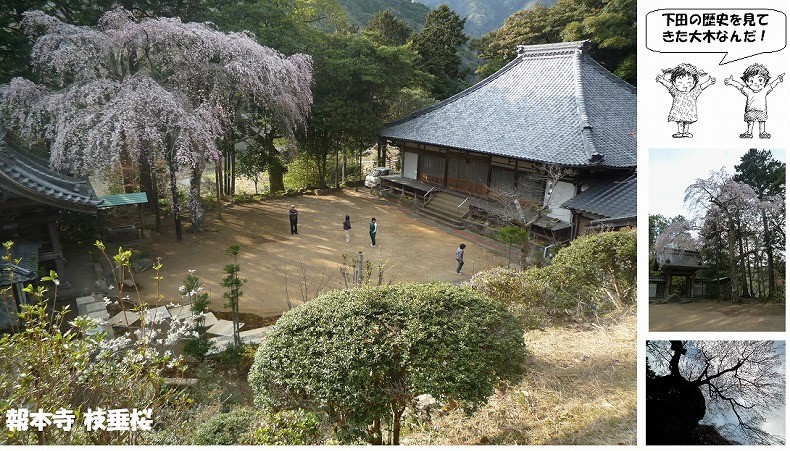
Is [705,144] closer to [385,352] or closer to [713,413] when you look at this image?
[713,413]

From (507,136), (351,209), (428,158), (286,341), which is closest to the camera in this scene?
(286,341)

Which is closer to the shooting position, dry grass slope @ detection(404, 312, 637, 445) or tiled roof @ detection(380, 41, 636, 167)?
dry grass slope @ detection(404, 312, 637, 445)

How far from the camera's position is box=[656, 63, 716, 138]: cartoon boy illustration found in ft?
11.2

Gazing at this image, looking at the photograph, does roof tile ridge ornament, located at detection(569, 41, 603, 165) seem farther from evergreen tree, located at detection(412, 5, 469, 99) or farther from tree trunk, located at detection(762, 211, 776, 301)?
evergreen tree, located at detection(412, 5, 469, 99)

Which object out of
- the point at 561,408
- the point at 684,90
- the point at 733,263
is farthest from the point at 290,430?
the point at 684,90

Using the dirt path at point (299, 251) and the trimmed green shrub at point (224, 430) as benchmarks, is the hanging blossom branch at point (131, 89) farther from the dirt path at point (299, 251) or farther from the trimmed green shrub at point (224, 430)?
the trimmed green shrub at point (224, 430)

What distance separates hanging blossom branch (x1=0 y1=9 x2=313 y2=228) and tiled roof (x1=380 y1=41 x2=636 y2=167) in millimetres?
6911

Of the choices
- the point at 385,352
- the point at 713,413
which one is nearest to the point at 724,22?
the point at 713,413

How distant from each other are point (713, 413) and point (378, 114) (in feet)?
58.3

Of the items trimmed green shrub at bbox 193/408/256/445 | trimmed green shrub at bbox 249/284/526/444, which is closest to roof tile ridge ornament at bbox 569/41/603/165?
trimmed green shrub at bbox 249/284/526/444

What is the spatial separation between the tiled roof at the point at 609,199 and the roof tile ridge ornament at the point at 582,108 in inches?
29.8

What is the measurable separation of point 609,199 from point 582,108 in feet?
13.8

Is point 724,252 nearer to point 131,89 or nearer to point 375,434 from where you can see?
point 375,434

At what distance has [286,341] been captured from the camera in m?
3.98
